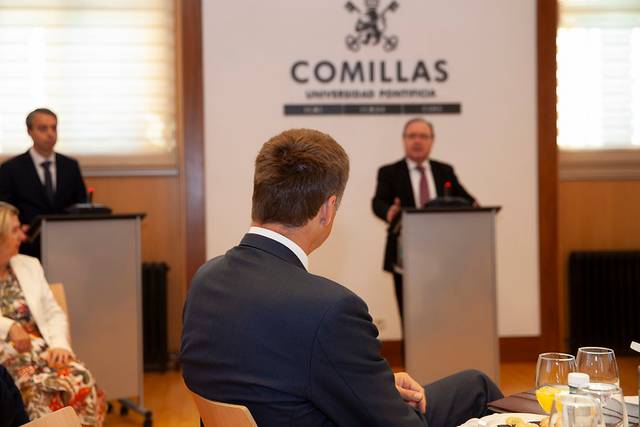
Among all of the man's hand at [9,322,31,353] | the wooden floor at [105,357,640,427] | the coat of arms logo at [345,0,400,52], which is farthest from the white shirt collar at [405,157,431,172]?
the man's hand at [9,322,31,353]

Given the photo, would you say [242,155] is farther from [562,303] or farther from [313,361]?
[313,361]

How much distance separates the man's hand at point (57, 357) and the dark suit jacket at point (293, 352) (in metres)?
2.23

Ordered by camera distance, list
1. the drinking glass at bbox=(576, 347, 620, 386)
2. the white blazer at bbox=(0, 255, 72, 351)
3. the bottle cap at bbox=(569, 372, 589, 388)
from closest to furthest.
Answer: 1. the bottle cap at bbox=(569, 372, 589, 388)
2. the drinking glass at bbox=(576, 347, 620, 386)
3. the white blazer at bbox=(0, 255, 72, 351)

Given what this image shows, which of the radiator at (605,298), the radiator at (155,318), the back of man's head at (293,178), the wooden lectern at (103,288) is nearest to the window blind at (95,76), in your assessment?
the radiator at (155,318)

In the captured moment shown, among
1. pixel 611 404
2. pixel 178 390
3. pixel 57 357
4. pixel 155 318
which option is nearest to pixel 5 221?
pixel 57 357

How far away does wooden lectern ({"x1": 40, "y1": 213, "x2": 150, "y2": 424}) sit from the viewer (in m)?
4.92

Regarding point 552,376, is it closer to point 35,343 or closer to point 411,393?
point 411,393

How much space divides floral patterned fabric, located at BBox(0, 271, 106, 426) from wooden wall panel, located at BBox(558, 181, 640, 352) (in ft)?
14.8

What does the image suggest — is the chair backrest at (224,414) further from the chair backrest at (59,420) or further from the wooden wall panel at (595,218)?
the wooden wall panel at (595,218)

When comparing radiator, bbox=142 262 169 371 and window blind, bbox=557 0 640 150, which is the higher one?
window blind, bbox=557 0 640 150

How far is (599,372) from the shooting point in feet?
5.94

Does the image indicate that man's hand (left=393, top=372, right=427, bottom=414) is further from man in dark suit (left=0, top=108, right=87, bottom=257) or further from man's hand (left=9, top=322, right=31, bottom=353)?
man in dark suit (left=0, top=108, right=87, bottom=257)

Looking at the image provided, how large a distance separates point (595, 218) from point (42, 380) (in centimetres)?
503

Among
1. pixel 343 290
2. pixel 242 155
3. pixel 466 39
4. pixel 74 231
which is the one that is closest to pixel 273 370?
pixel 343 290
